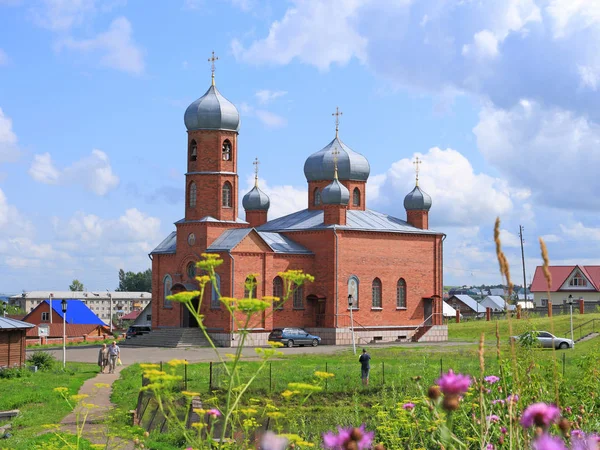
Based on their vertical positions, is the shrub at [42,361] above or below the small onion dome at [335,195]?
below

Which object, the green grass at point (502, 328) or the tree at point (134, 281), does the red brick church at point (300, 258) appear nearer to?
the green grass at point (502, 328)

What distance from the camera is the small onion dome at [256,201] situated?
152 ft

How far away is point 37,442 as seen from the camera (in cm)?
1432

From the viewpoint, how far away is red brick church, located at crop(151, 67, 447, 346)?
3841 cm

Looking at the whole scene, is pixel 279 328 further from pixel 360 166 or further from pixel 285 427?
pixel 285 427

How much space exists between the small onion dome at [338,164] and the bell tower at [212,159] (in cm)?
717

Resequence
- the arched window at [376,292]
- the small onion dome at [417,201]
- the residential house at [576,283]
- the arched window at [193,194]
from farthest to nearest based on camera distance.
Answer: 1. the residential house at [576,283]
2. the small onion dome at [417,201]
3. the arched window at [376,292]
4. the arched window at [193,194]

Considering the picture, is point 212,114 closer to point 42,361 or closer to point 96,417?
point 42,361

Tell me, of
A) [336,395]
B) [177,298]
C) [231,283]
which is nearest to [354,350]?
[231,283]

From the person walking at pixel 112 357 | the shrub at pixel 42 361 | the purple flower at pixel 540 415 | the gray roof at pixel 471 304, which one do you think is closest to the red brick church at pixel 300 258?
the person walking at pixel 112 357


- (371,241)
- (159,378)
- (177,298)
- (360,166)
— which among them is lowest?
(159,378)

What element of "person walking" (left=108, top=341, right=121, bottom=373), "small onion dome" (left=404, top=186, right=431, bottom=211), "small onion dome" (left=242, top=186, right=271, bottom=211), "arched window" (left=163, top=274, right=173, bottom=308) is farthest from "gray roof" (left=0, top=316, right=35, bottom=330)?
"small onion dome" (left=404, top=186, right=431, bottom=211)

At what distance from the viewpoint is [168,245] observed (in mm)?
42094

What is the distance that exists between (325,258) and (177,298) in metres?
34.7
